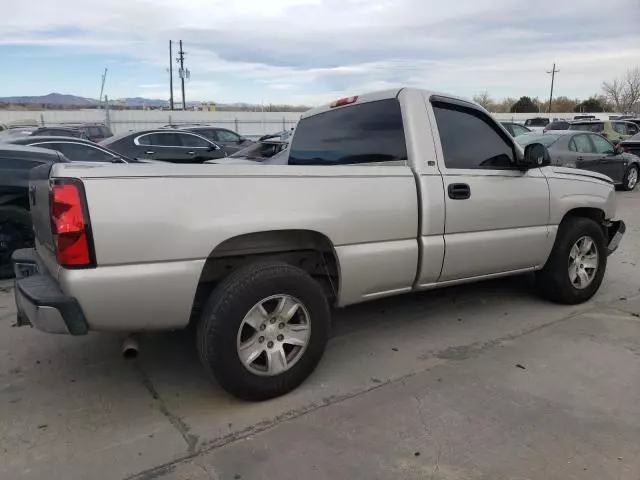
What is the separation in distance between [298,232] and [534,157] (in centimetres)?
213

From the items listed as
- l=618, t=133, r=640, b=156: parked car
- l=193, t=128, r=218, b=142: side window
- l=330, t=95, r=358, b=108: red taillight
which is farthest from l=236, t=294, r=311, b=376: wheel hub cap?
l=193, t=128, r=218, b=142: side window

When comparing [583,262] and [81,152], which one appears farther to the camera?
[81,152]

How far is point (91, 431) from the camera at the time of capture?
10.1 feet

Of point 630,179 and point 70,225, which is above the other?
point 70,225

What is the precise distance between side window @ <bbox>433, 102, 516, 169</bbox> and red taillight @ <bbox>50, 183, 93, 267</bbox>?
2516mm

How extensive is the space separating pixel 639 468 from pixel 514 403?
29.7 inches

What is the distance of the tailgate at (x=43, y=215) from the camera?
10.2 feet

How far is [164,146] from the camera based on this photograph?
14.5 metres

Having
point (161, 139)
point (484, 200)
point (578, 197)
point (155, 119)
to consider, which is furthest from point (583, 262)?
point (155, 119)

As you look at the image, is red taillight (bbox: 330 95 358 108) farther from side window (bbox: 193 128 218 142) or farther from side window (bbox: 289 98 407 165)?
side window (bbox: 193 128 218 142)

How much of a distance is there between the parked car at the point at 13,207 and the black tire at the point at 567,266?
5.28m

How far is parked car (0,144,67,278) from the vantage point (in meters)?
5.98

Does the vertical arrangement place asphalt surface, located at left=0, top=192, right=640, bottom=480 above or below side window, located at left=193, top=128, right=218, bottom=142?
below

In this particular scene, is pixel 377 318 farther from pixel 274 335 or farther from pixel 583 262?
pixel 583 262
